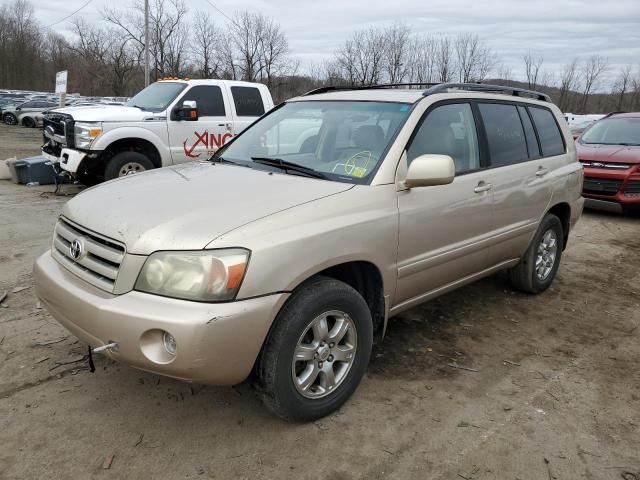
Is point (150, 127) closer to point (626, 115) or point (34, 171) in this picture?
point (34, 171)

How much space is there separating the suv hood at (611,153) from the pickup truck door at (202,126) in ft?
20.6

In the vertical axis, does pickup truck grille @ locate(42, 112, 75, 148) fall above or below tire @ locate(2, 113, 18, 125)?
below

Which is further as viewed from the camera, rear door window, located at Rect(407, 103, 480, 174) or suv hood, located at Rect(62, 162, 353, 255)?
rear door window, located at Rect(407, 103, 480, 174)

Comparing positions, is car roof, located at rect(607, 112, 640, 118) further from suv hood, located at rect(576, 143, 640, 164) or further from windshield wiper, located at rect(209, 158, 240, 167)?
windshield wiper, located at rect(209, 158, 240, 167)

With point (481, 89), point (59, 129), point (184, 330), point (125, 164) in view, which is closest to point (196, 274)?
point (184, 330)

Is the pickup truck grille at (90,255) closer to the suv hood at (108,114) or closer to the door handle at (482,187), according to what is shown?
the door handle at (482,187)

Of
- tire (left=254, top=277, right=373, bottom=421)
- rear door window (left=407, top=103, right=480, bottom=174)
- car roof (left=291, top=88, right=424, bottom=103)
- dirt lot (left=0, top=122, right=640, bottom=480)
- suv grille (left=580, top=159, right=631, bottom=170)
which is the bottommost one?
dirt lot (left=0, top=122, right=640, bottom=480)

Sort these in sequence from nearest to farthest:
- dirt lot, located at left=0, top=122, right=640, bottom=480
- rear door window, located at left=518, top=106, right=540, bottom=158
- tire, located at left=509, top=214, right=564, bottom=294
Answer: dirt lot, located at left=0, top=122, right=640, bottom=480 → rear door window, located at left=518, top=106, right=540, bottom=158 → tire, located at left=509, top=214, right=564, bottom=294

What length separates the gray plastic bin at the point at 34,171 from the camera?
31.8 ft

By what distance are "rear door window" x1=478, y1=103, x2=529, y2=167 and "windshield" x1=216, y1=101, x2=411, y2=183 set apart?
0.94 m

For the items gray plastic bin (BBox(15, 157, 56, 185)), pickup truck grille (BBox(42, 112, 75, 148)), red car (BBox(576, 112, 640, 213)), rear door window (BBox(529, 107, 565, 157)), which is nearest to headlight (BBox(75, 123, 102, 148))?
pickup truck grille (BBox(42, 112, 75, 148))

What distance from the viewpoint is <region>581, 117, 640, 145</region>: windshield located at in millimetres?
9234

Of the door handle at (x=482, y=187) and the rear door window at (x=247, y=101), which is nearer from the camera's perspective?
the door handle at (x=482, y=187)

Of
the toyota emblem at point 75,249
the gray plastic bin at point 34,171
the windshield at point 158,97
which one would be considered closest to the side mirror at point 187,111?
the windshield at point 158,97
